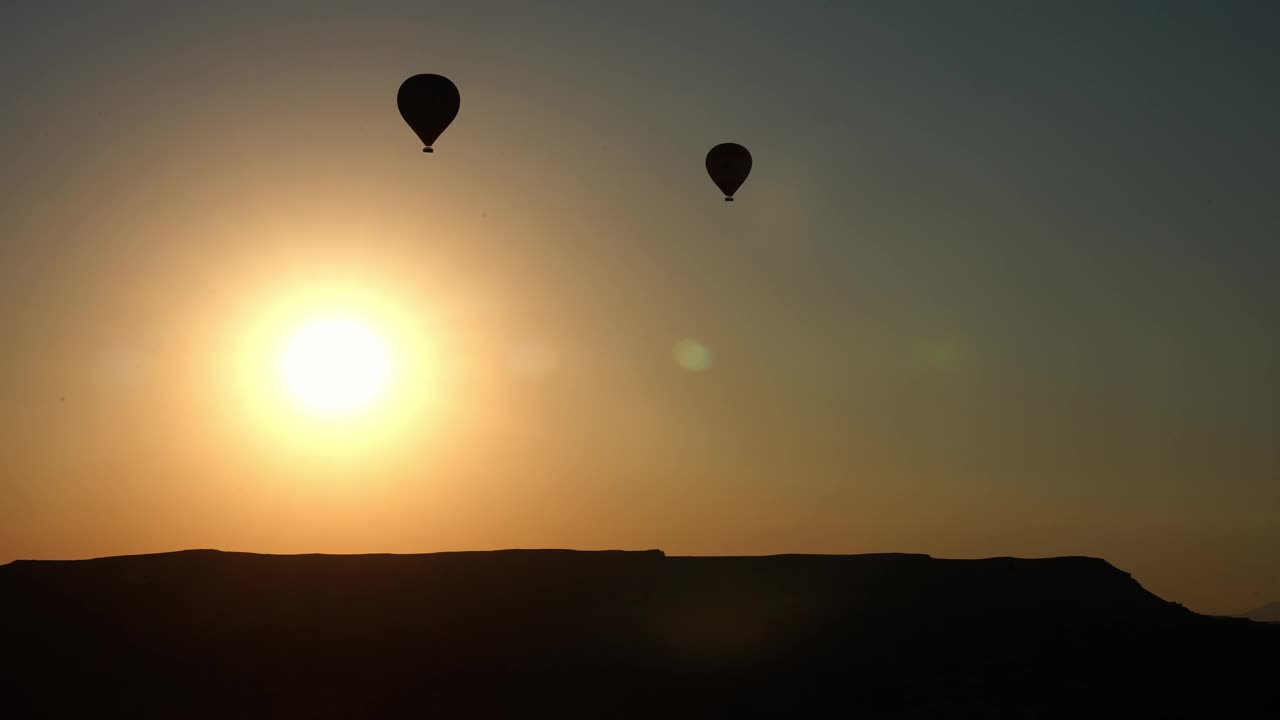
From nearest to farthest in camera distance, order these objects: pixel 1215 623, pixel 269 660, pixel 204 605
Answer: pixel 269 660, pixel 204 605, pixel 1215 623

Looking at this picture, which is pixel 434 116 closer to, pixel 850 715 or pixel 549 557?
pixel 549 557

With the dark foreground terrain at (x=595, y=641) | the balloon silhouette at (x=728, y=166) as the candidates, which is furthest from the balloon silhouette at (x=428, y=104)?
the dark foreground terrain at (x=595, y=641)

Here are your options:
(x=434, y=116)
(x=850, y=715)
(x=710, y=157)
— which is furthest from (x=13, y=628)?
(x=710, y=157)

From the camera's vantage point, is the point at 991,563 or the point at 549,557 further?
the point at 991,563

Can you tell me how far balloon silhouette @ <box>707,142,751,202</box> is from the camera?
39.2m

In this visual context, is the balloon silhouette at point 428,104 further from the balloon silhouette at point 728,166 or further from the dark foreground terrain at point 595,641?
the dark foreground terrain at point 595,641

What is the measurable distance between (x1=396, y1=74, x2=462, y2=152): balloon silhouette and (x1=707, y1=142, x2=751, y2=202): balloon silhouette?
22.6ft

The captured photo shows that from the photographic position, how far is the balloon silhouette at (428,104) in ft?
119

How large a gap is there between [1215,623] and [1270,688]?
5141mm

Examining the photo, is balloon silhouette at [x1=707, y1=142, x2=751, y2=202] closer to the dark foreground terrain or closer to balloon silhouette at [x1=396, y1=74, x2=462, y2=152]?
balloon silhouette at [x1=396, y1=74, x2=462, y2=152]

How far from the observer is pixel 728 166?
129 feet

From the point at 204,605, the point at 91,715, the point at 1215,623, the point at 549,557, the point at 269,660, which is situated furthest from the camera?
the point at 1215,623

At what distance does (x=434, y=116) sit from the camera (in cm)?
3650

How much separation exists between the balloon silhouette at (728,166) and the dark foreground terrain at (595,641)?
9599 mm
